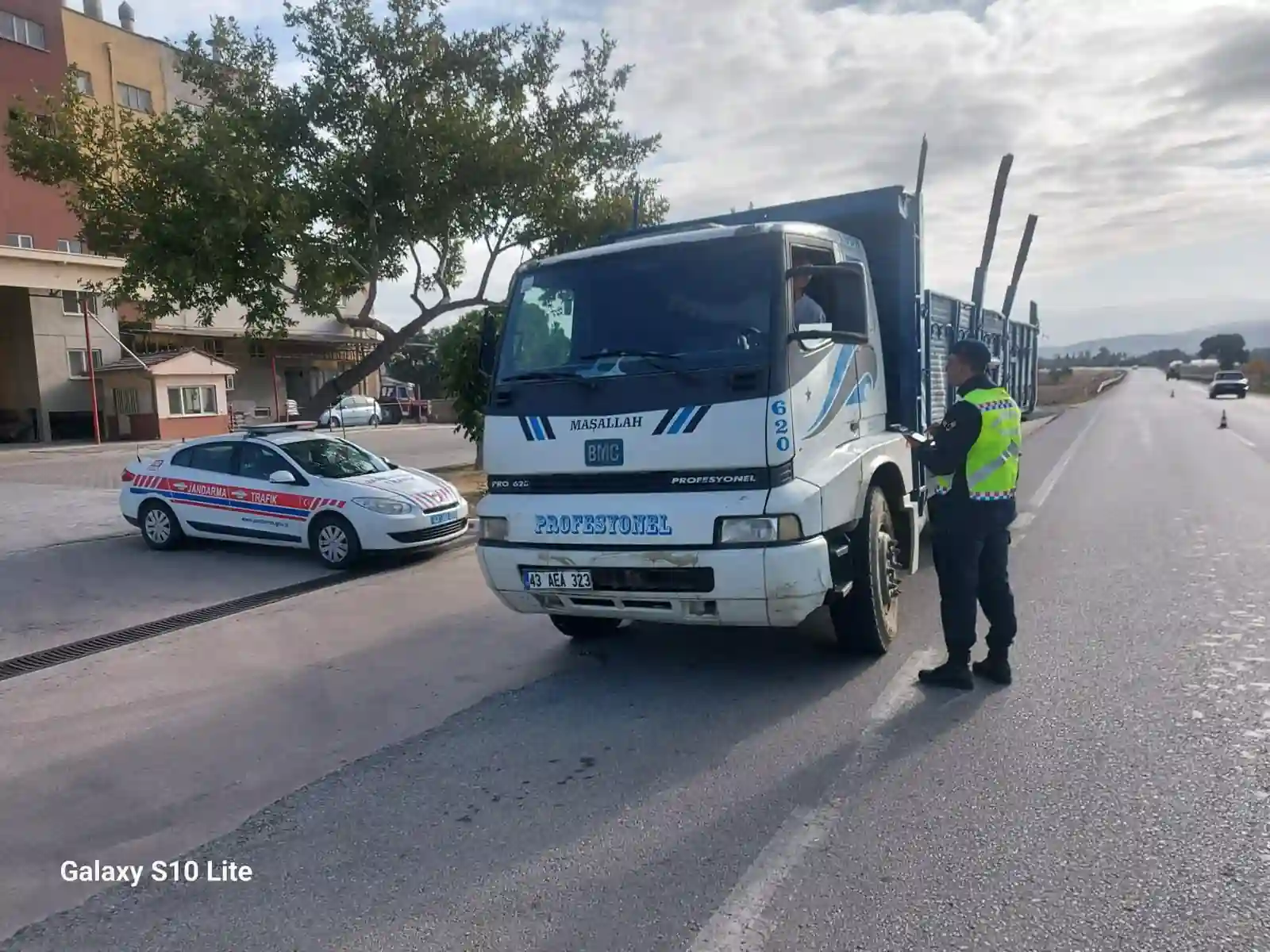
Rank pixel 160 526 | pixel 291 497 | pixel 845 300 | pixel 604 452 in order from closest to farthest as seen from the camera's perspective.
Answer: pixel 604 452 < pixel 845 300 < pixel 291 497 < pixel 160 526

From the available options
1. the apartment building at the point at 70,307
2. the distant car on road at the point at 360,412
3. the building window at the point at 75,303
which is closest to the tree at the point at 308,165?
the apartment building at the point at 70,307

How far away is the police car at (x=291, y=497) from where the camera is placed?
32.4 feet

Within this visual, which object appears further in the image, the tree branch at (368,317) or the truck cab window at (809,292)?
the tree branch at (368,317)

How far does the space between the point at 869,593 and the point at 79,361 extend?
35.7 m

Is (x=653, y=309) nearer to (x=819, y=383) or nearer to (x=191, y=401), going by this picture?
(x=819, y=383)

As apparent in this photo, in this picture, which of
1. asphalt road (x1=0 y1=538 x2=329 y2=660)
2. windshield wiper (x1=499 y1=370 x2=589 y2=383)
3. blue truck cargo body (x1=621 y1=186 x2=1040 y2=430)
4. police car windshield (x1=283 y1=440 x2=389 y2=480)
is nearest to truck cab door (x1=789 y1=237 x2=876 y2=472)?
blue truck cargo body (x1=621 y1=186 x2=1040 y2=430)

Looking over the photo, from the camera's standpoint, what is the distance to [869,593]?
5.57 m

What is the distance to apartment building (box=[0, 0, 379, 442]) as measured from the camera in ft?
104

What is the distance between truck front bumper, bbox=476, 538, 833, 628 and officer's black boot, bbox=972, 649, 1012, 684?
1071 mm

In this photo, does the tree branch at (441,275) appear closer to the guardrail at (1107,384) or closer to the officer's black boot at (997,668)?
the officer's black boot at (997,668)

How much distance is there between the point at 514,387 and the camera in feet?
17.9

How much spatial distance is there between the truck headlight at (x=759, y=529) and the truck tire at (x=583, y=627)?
1.86 m

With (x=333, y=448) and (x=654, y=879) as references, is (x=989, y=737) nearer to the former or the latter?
(x=654, y=879)

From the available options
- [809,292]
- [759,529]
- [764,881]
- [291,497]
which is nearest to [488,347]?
[809,292]
